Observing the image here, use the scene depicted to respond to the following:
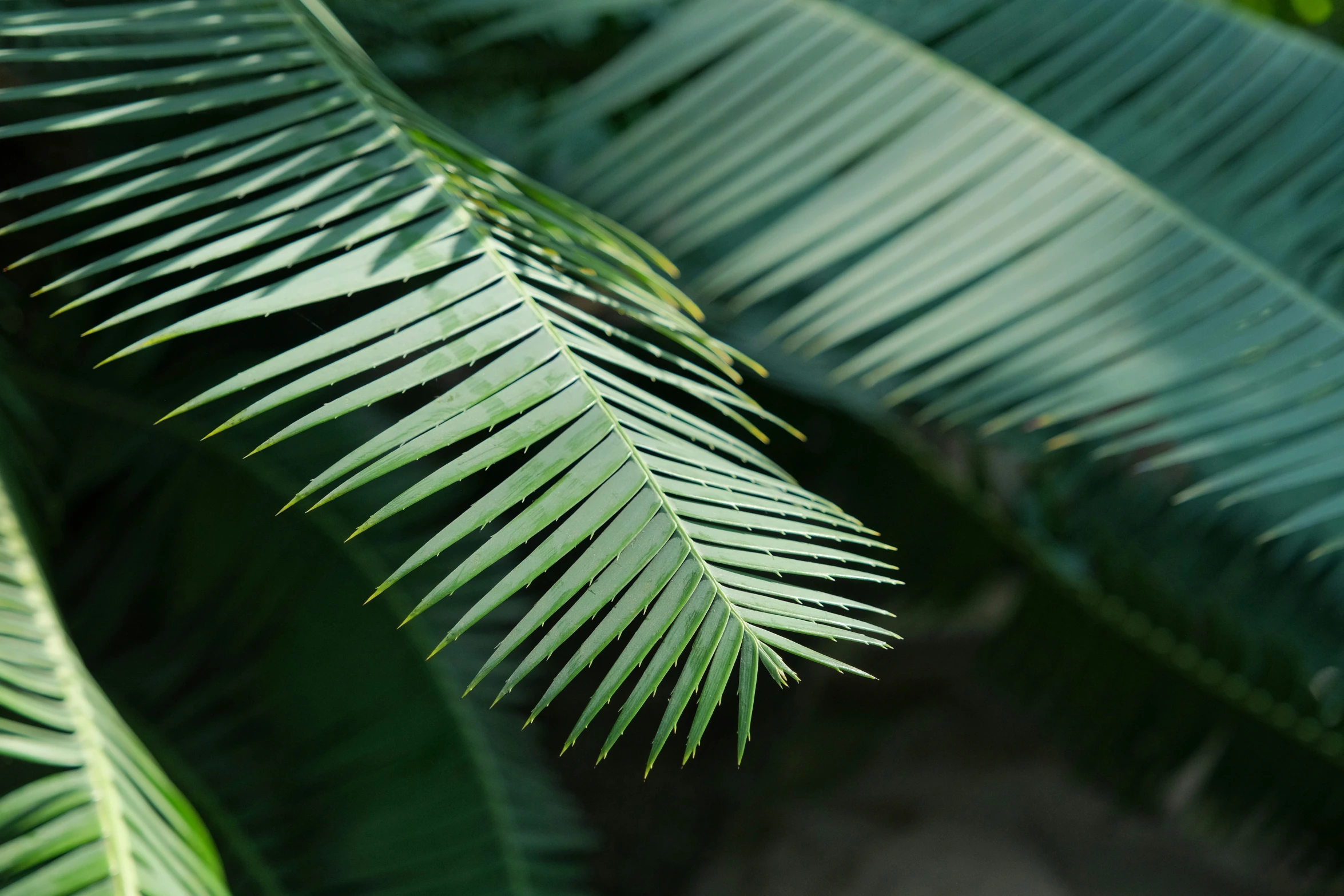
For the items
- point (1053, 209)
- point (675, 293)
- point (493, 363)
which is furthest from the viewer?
point (1053, 209)

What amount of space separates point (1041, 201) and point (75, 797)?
31.2 inches

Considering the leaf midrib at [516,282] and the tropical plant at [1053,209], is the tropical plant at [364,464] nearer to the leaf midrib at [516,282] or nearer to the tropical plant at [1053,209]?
the leaf midrib at [516,282]

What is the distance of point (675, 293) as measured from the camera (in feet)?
2.10

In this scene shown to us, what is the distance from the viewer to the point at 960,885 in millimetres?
1718

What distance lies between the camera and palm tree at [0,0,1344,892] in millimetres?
561

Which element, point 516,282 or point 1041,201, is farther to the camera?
point 1041,201

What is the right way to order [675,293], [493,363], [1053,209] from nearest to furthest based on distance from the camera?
[493,363]
[675,293]
[1053,209]

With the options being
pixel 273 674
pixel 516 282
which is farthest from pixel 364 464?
pixel 273 674

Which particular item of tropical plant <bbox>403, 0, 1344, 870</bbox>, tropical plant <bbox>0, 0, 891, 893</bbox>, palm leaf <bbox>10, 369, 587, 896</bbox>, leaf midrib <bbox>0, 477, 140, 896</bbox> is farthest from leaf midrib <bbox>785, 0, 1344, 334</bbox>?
leaf midrib <bbox>0, 477, 140, 896</bbox>

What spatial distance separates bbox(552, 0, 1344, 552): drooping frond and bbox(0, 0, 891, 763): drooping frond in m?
0.26

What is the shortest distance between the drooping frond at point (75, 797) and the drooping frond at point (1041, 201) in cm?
53

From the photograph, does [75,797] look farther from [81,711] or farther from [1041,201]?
[1041,201]

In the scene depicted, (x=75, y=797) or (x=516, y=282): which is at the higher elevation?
(x=516, y=282)

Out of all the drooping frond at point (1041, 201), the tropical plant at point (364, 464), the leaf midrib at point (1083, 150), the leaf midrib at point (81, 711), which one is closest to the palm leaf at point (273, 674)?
the tropical plant at point (364, 464)
